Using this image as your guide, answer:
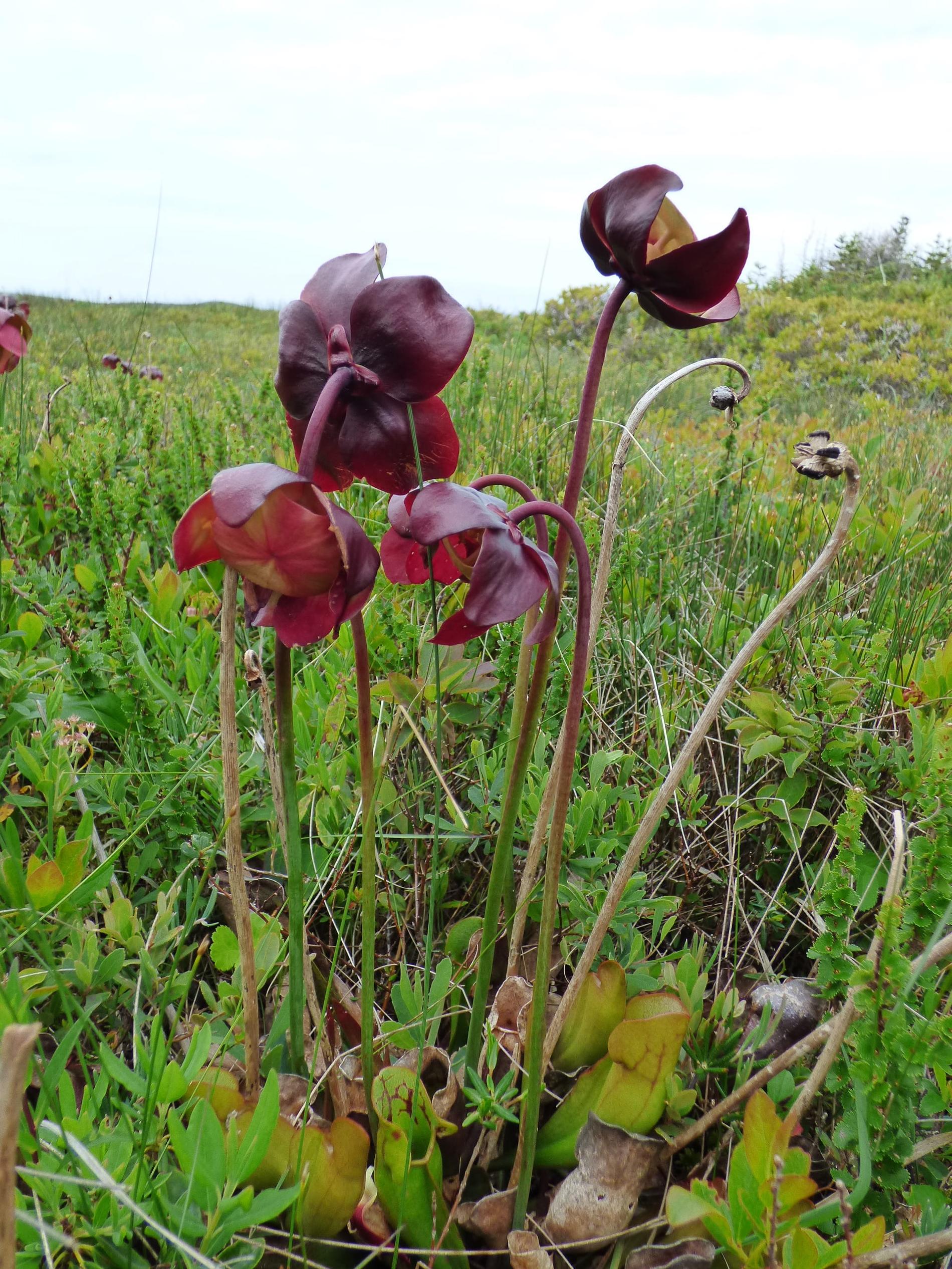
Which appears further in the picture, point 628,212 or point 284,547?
point 628,212

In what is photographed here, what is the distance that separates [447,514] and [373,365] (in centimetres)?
22

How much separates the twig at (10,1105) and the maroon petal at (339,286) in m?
0.71

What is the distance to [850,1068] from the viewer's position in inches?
41.0

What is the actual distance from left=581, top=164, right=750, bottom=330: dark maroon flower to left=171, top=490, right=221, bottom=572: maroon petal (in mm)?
514

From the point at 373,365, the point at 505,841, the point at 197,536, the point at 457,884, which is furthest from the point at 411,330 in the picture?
the point at 457,884

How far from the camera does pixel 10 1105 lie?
563mm

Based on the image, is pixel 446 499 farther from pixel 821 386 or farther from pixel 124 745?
pixel 821 386

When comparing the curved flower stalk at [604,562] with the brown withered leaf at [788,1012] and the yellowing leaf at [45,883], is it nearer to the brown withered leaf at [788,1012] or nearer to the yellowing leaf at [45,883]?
the brown withered leaf at [788,1012]

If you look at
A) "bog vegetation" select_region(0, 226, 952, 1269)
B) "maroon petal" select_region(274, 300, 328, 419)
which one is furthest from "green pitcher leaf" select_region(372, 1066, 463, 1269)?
"maroon petal" select_region(274, 300, 328, 419)

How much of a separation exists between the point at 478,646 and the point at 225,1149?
148 cm

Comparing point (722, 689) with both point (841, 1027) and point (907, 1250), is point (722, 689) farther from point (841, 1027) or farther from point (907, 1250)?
point (907, 1250)

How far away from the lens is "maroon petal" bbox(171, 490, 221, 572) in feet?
2.86

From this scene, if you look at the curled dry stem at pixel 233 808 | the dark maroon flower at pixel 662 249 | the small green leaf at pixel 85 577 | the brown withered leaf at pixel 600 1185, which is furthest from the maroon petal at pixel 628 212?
the small green leaf at pixel 85 577

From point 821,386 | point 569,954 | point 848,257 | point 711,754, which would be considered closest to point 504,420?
point 711,754
